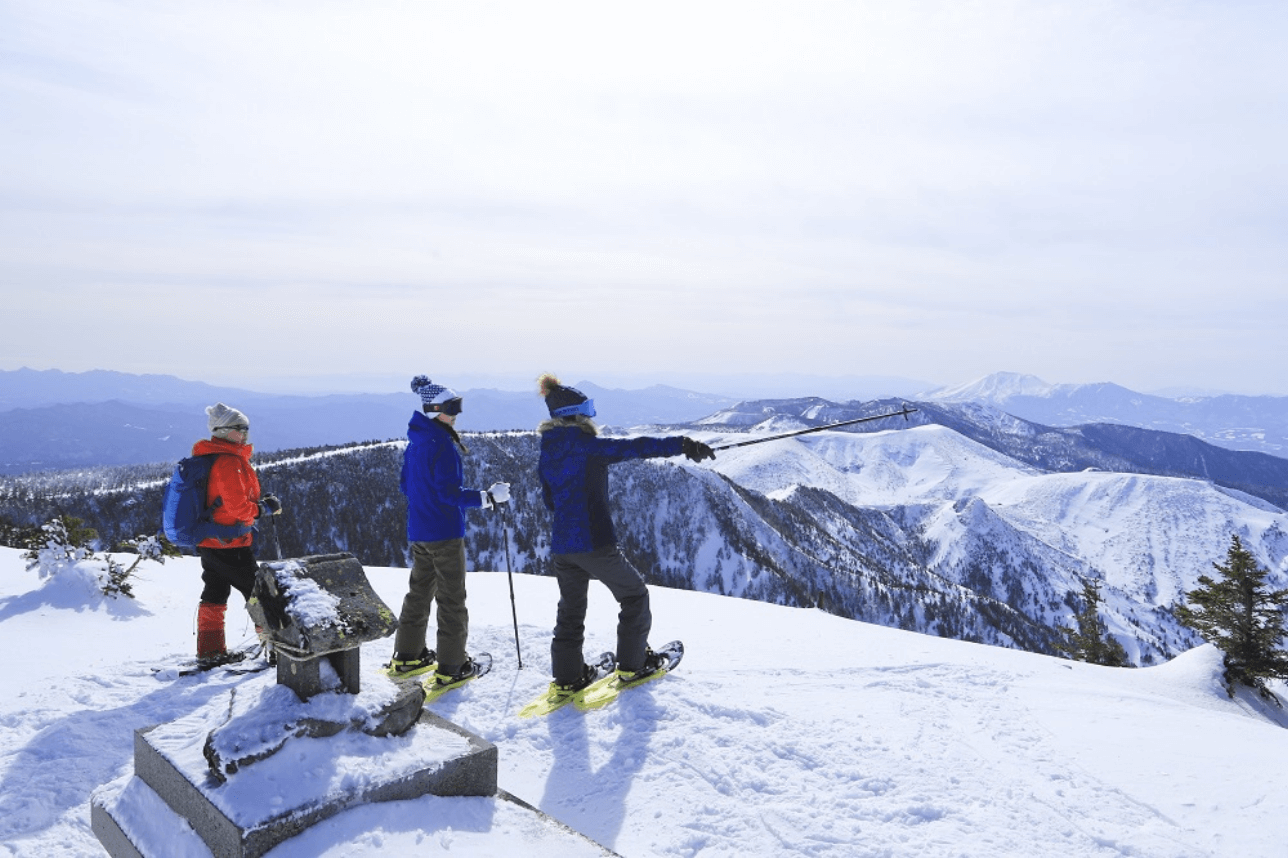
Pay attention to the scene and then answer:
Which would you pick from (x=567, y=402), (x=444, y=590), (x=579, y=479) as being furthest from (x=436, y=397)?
(x=444, y=590)

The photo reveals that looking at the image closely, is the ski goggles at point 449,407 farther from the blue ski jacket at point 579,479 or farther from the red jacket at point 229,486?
the red jacket at point 229,486

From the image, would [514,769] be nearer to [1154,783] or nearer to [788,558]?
[1154,783]

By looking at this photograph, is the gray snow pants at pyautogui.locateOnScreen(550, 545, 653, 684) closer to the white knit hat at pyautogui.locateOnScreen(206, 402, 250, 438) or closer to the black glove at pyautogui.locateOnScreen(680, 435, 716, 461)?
the black glove at pyautogui.locateOnScreen(680, 435, 716, 461)

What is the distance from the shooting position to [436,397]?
7133 mm

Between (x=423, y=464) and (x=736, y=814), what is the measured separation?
14.1 ft

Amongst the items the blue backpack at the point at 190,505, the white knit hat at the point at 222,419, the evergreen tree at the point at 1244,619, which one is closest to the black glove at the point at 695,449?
the white knit hat at the point at 222,419

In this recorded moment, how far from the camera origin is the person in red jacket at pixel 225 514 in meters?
7.29

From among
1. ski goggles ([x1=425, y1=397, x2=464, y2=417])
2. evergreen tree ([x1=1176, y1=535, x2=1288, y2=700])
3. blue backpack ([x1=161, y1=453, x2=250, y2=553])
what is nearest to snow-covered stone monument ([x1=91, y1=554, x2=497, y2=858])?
ski goggles ([x1=425, y1=397, x2=464, y2=417])

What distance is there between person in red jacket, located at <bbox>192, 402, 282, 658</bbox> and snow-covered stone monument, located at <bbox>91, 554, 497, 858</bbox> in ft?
11.0

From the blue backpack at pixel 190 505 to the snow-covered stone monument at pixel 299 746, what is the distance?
3.27 metres

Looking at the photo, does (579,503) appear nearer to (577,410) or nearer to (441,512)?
(577,410)

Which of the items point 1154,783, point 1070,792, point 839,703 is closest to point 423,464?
point 839,703

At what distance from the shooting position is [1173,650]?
19125 cm

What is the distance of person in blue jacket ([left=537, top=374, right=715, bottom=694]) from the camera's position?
687cm
